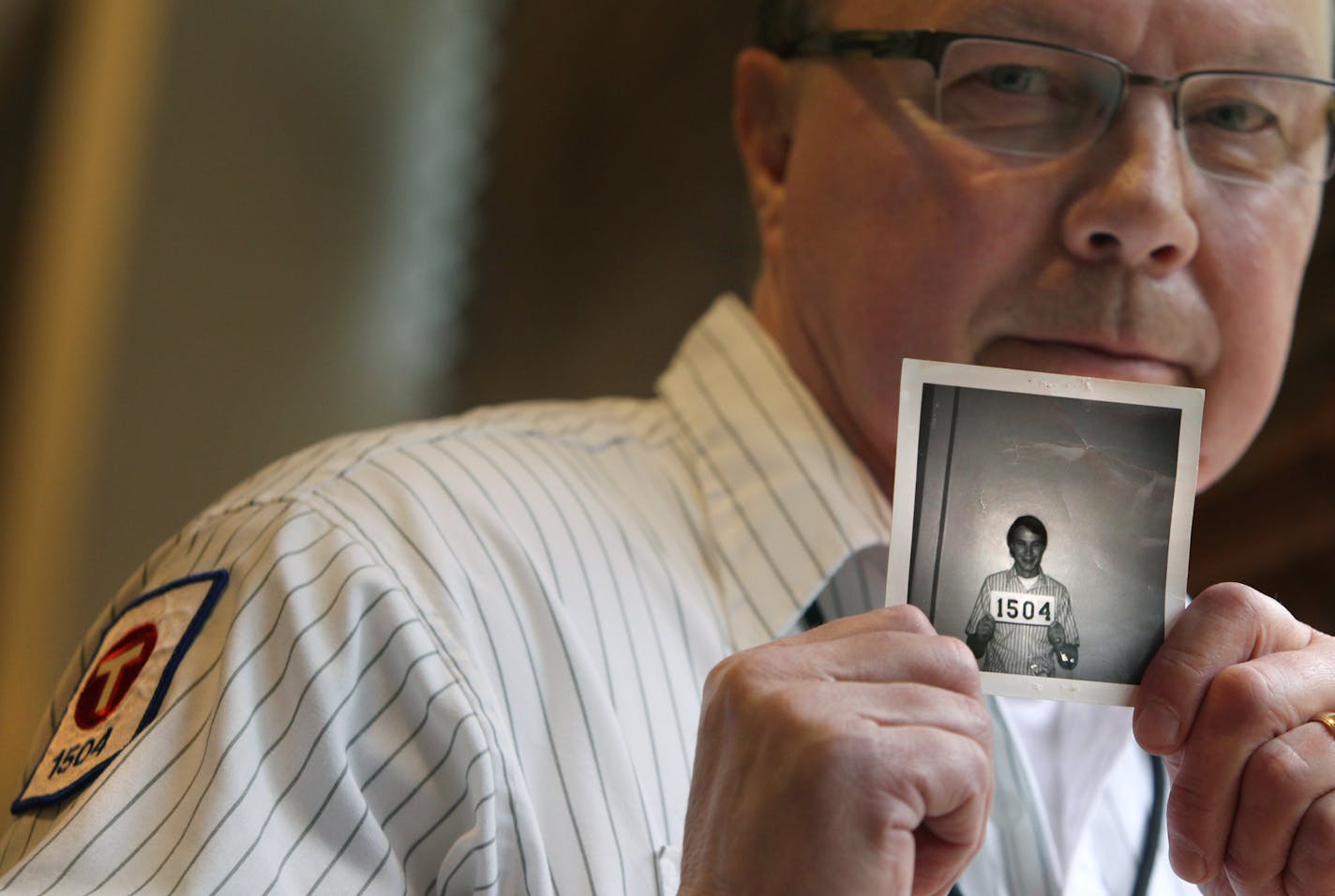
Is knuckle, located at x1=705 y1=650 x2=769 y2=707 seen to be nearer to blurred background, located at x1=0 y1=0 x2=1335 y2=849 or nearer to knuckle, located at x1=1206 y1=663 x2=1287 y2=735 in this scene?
knuckle, located at x1=1206 y1=663 x2=1287 y2=735

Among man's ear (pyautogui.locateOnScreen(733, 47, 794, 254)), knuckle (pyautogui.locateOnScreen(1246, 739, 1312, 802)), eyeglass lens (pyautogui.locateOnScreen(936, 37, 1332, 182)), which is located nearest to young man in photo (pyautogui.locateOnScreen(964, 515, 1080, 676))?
knuckle (pyautogui.locateOnScreen(1246, 739, 1312, 802))

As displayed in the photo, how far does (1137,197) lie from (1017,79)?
0.16 meters

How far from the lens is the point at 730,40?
3074mm

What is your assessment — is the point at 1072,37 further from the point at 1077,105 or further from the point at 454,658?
the point at 454,658

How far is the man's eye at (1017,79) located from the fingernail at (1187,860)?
61 cm

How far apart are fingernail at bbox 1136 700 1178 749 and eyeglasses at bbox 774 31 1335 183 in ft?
1.60

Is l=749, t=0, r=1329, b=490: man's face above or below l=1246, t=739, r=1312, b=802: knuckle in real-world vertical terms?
above

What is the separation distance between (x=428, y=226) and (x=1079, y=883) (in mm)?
2628

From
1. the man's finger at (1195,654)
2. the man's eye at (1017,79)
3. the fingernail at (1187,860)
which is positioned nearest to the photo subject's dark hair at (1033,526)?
the man's finger at (1195,654)

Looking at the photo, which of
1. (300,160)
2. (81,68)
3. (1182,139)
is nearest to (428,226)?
(300,160)

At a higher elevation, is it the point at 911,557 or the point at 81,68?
the point at 81,68

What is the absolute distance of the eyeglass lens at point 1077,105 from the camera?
45.4 inches

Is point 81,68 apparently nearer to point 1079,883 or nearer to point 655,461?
point 655,461

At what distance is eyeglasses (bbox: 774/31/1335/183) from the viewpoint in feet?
3.78
